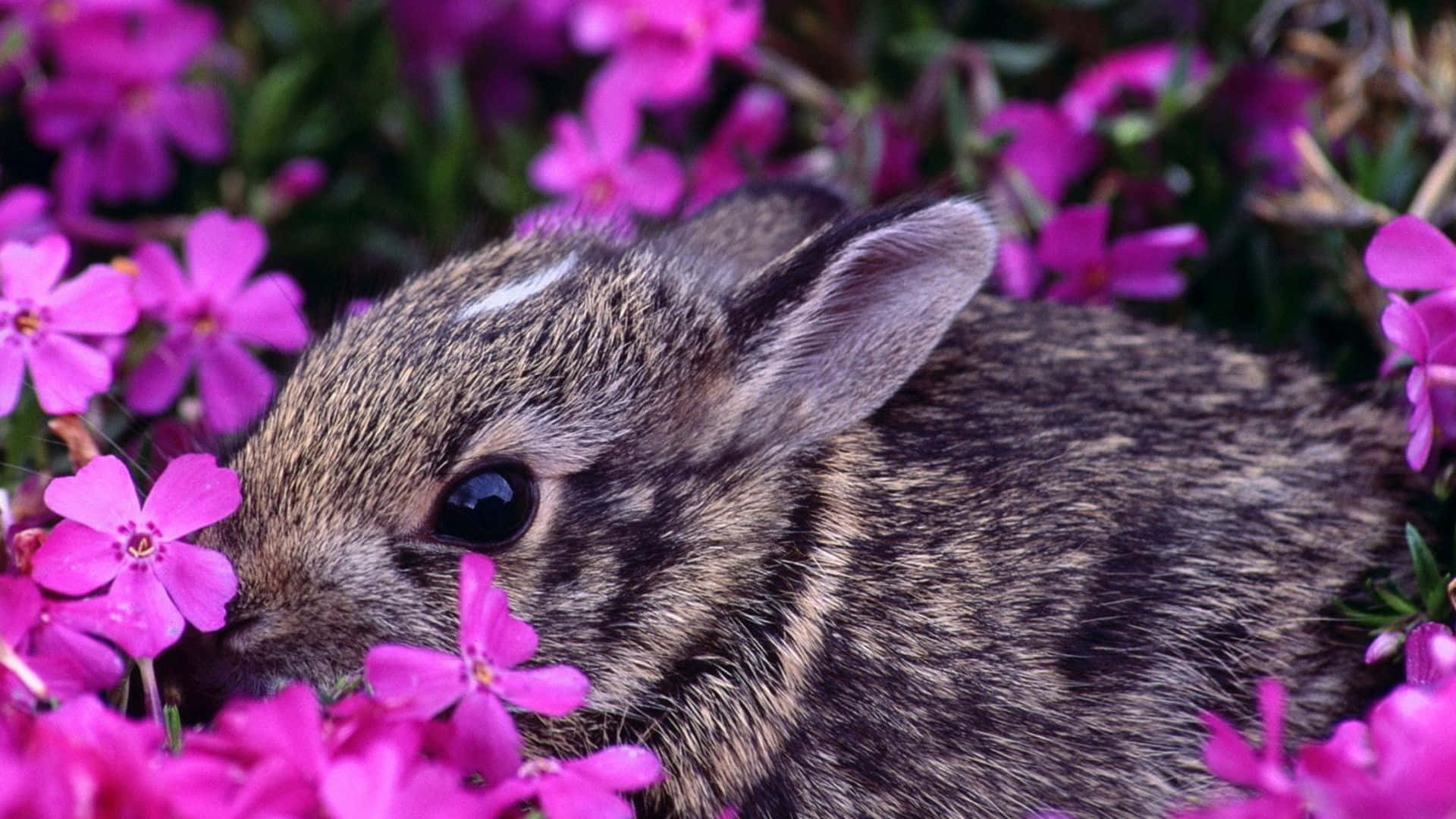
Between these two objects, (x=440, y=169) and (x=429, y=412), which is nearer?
(x=429, y=412)

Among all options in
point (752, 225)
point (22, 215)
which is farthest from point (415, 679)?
point (22, 215)

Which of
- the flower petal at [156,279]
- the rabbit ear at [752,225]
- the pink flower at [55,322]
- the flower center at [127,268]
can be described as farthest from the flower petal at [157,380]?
the rabbit ear at [752,225]

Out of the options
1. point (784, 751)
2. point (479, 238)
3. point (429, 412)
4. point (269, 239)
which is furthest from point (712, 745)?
point (269, 239)

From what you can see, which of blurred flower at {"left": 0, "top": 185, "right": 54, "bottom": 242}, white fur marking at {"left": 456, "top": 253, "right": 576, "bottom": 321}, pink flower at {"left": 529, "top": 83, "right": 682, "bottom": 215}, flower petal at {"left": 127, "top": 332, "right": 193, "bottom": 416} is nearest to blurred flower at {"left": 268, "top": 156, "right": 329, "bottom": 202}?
pink flower at {"left": 529, "top": 83, "right": 682, "bottom": 215}

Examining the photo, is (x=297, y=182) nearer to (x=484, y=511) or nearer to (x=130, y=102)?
(x=130, y=102)

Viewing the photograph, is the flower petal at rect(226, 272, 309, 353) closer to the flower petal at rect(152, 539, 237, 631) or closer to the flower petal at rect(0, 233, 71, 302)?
the flower petal at rect(0, 233, 71, 302)

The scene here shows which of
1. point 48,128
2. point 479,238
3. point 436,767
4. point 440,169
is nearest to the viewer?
point 436,767

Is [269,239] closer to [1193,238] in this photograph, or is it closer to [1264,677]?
[1193,238]
